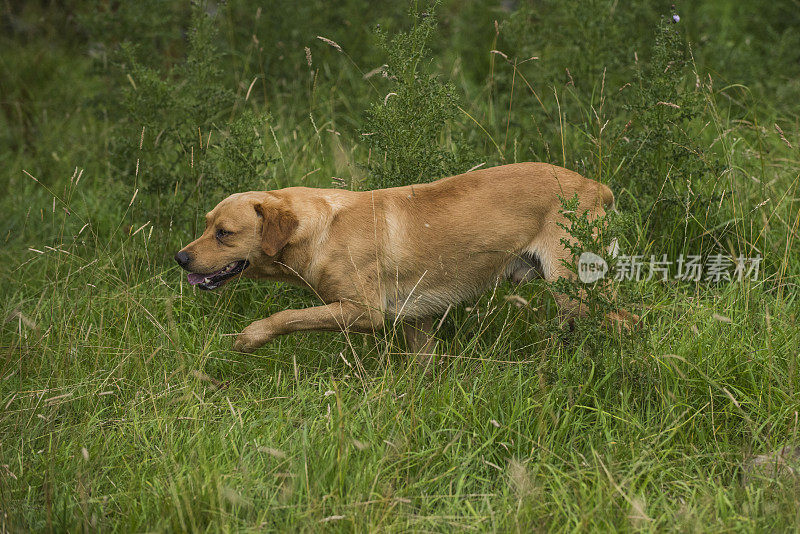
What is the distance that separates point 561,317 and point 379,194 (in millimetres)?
1190

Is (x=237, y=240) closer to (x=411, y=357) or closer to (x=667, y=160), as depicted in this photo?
(x=411, y=357)

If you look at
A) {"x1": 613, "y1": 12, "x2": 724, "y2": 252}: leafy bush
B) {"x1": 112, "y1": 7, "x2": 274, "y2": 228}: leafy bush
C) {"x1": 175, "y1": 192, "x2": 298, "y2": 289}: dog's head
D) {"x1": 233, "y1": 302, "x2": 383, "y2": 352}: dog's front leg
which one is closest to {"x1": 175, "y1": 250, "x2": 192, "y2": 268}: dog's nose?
{"x1": 175, "y1": 192, "x2": 298, "y2": 289}: dog's head

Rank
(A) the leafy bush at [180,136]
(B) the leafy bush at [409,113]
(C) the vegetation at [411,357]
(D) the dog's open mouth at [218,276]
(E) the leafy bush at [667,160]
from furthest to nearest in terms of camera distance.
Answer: (A) the leafy bush at [180,136] → (E) the leafy bush at [667,160] → (B) the leafy bush at [409,113] → (D) the dog's open mouth at [218,276] → (C) the vegetation at [411,357]

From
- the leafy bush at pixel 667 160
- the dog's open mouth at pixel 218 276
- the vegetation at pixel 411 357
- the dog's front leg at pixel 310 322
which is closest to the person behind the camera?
the vegetation at pixel 411 357

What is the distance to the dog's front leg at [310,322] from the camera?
388cm

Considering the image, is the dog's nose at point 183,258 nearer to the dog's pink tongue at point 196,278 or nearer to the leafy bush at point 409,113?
the dog's pink tongue at point 196,278

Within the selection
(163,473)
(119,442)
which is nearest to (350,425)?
(163,473)

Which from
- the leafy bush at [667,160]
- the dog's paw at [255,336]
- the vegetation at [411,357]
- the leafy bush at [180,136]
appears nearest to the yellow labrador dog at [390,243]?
the dog's paw at [255,336]

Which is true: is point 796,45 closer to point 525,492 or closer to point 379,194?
point 379,194

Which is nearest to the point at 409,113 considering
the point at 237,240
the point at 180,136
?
the point at 237,240

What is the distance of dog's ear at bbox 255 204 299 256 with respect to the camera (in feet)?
12.9

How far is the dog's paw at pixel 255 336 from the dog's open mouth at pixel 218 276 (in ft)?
1.11

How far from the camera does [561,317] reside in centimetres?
407

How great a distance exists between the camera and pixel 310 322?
3902mm
